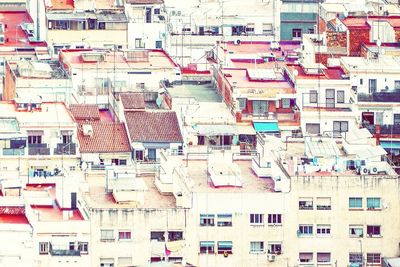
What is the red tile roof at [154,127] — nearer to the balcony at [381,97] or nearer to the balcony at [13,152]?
the balcony at [13,152]

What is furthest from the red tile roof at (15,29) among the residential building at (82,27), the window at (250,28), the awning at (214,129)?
the awning at (214,129)

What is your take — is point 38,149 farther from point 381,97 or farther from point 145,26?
point 145,26

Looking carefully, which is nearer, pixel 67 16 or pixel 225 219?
pixel 225 219

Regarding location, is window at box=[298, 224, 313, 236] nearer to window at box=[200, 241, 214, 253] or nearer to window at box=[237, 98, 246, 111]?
window at box=[200, 241, 214, 253]

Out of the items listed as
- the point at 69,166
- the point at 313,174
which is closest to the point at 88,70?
the point at 69,166

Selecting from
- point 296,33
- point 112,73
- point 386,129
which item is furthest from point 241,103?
point 296,33
